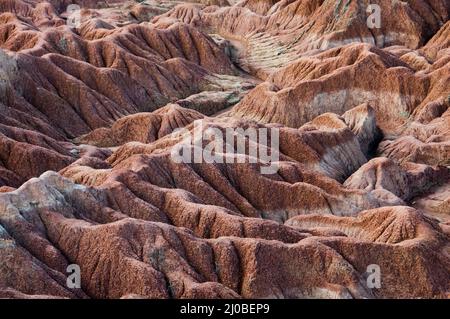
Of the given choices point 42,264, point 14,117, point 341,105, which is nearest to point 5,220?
point 42,264

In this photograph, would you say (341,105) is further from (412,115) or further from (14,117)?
(14,117)

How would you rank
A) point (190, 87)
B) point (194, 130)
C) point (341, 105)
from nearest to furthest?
point (194, 130) < point (341, 105) < point (190, 87)

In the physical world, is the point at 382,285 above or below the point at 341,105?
above

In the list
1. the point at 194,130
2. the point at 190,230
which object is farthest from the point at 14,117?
the point at 190,230

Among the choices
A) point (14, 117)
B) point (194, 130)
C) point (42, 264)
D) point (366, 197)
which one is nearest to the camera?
point (42, 264)

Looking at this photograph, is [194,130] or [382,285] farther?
[194,130]

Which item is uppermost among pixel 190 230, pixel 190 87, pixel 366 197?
A: pixel 190 230

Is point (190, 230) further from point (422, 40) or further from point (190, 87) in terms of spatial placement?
point (422, 40)
